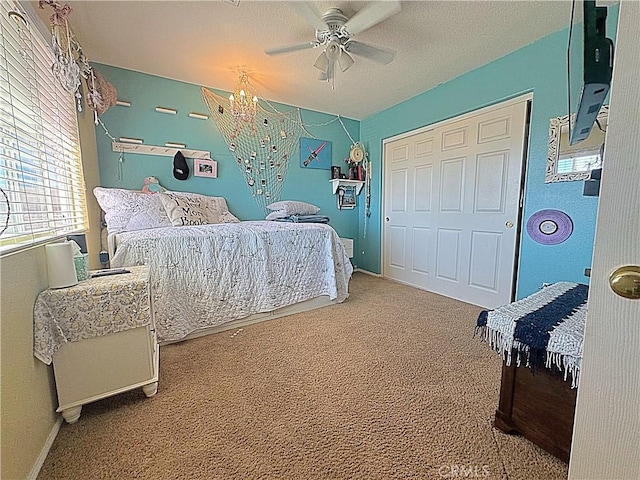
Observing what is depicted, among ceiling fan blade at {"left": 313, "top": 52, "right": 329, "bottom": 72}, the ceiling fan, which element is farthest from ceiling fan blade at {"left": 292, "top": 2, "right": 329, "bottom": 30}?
ceiling fan blade at {"left": 313, "top": 52, "right": 329, "bottom": 72}

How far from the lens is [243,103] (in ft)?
9.58

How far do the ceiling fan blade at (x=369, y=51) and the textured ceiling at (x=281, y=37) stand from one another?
6.4 inches

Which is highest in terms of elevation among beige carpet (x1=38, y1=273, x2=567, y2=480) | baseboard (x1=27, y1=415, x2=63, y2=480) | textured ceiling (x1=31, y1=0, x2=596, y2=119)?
textured ceiling (x1=31, y1=0, x2=596, y2=119)

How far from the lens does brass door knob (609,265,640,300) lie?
41 centimetres

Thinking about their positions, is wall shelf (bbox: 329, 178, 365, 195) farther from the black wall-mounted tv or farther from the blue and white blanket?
the black wall-mounted tv

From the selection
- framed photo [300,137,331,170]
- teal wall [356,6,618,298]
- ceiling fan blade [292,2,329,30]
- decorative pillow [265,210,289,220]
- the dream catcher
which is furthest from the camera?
framed photo [300,137,331,170]

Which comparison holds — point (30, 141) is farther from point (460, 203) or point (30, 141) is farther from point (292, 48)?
point (460, 203)

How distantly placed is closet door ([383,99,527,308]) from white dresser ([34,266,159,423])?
2817 mm

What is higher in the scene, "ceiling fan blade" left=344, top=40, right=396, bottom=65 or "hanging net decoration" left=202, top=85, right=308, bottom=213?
"ceiling fan blade" left=344, top=40, right=396, bottom=65

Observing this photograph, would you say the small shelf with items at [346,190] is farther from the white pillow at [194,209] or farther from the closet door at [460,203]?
the white pillow at [194,209]

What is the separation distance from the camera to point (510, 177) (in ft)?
8.23

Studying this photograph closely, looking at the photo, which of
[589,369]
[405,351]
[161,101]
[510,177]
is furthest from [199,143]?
[589,369]

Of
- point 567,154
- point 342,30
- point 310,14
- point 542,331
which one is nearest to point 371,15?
point 342,30

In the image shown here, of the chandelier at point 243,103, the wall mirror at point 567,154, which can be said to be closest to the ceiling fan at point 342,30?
the chandelier at point 243,103
